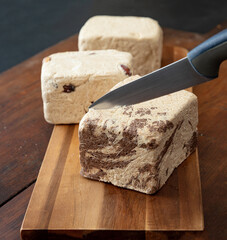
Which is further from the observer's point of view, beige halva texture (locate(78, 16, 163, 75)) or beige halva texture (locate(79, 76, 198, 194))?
beige halva texture (locate(78, 16, 163, 75))

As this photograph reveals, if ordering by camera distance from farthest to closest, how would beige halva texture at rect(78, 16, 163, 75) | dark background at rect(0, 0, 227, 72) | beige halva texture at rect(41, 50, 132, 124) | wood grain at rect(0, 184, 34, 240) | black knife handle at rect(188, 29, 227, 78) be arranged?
dark background at rect(0, 0, 227, 72)
beige halva texture at rect(78, 16, 163, 75)
beige halva texture at rect(41, 50, 132, 124)
wood grain at rect(0, 184, 34, 240)
black knife handle at rect(188, 29, 227, 78)

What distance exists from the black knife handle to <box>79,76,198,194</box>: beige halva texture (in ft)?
0.63

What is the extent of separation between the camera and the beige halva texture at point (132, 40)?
2182 millimetres

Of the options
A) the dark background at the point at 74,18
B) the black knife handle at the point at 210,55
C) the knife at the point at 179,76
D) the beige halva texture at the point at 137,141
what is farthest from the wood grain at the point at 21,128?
the dark background at the point at 74,18

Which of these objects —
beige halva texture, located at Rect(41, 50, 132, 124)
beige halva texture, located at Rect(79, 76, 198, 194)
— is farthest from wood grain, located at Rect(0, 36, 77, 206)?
beige halva texture, located at Rect(79, 76, 198, 194)

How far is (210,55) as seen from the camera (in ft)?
4.23

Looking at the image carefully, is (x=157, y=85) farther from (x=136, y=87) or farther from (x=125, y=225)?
(x=125, y=225)

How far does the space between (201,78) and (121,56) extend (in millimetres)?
641

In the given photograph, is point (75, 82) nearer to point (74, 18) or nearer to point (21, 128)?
point (21, 128)

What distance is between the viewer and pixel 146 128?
1.39m

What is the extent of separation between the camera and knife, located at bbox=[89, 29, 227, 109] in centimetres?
128

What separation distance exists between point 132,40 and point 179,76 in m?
0.86

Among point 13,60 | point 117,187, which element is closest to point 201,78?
point 117,187

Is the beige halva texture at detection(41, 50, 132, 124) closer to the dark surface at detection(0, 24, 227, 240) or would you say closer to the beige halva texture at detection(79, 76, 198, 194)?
the dark surface at detection(0, 24, 227, 240)
